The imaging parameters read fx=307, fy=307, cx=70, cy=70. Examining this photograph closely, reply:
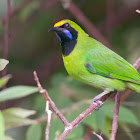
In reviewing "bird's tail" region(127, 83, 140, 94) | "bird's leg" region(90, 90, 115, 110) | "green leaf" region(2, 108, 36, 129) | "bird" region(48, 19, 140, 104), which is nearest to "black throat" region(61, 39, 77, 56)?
"bird" region(48, 19, 140, 104)

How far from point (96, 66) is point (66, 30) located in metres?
0.46

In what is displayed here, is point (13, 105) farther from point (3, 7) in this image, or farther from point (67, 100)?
point (3, 7)

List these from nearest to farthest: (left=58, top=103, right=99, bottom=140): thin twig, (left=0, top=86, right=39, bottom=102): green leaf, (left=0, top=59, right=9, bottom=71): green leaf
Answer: (left=0, top=59, right=9, bottom=71): green leaf → (left=58, top=103, right=99, bottom=140): thin twig → (left=0, top=86, right=39, bottom=102): green leaf

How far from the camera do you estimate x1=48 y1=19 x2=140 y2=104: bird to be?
113 inches

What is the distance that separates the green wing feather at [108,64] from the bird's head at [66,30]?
0.20 meters

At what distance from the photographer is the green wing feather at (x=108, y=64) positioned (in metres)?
2.97

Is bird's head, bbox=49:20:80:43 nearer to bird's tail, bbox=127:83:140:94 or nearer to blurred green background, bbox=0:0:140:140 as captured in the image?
bird's tail, bbox=127:83:140:94

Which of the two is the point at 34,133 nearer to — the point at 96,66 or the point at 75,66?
the point at 75,66

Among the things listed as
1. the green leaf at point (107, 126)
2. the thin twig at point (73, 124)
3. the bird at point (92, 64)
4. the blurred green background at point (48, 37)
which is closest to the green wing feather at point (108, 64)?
the bird at point (92, 64)

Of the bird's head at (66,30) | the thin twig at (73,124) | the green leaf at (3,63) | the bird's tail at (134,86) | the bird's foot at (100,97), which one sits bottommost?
the bird's tail at (134,86)

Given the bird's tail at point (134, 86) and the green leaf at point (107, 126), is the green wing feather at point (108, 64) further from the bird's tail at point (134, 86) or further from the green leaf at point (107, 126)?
the green leaf at point (107, 126)

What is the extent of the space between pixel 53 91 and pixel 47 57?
135 centimetres

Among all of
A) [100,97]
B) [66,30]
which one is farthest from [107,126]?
[66,30]

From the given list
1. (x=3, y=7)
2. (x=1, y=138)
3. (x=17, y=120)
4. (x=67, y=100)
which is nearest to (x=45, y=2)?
(x=3, y=7)
